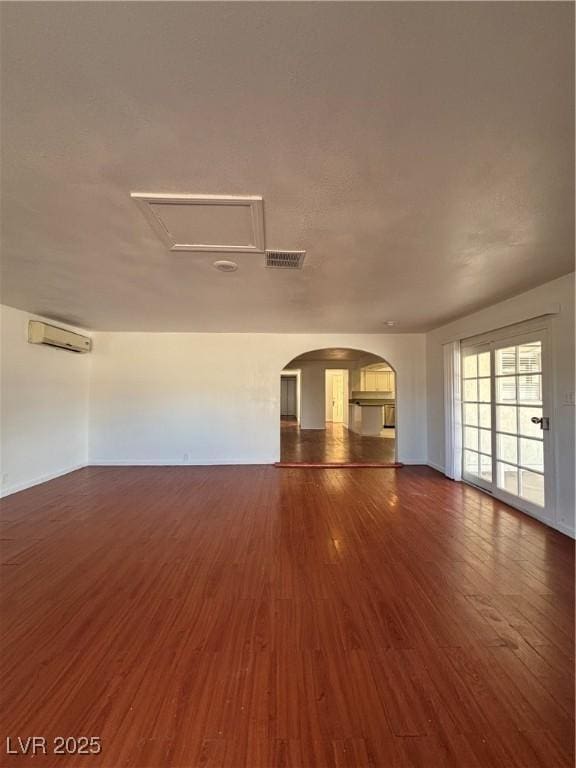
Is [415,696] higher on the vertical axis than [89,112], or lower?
lower

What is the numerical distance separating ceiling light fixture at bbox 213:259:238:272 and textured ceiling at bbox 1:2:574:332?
0.46 ft

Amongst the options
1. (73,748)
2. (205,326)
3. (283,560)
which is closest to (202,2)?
(73,748)

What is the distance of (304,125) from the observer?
1.29 meters

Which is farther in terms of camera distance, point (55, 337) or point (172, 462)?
point (172, 462)

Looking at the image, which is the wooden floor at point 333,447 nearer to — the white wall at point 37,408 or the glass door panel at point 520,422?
the glass door panel at point 520,422

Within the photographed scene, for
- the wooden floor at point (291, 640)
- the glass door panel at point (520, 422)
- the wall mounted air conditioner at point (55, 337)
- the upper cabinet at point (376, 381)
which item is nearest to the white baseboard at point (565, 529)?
the wooden floor at point (291, 640)

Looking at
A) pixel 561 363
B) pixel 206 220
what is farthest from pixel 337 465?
pixel 206 220

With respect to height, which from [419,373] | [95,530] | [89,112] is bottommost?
[95,530]

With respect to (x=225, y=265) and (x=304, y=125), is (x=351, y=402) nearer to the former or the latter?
(x=225, y=265)

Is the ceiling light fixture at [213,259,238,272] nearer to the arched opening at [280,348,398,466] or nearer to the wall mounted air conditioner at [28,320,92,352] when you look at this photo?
the wall mounted air conditioner at [28,320,92,352]

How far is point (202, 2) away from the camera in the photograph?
0.90 metres

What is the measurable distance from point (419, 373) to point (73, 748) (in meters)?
6.06

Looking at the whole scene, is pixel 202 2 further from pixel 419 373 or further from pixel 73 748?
pixel 419 373

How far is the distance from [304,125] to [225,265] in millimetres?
1558
